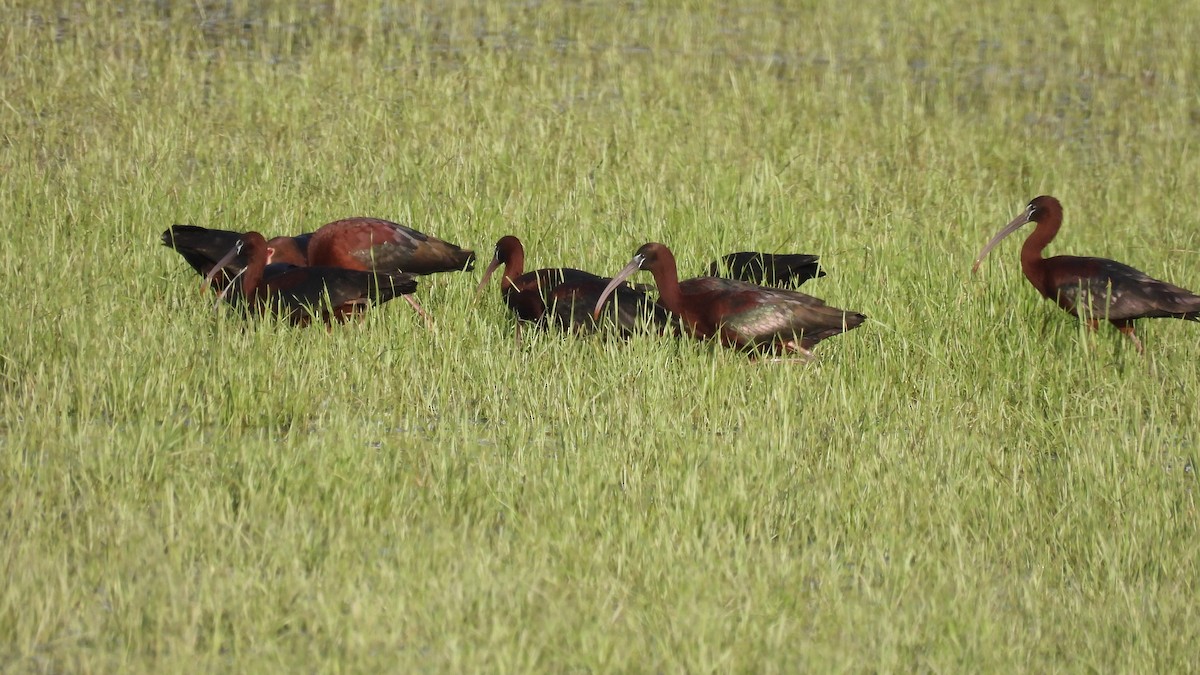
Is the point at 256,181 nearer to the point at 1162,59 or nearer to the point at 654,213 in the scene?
the point at 654,213

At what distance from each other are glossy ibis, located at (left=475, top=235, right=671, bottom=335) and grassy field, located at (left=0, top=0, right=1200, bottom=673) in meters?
0.22

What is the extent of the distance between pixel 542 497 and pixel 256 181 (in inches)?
188

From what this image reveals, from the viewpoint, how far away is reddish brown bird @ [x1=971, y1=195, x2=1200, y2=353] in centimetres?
674

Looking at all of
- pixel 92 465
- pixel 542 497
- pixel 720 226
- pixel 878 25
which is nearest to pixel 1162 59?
pixel 878 25

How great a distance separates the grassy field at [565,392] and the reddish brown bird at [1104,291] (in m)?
0.17

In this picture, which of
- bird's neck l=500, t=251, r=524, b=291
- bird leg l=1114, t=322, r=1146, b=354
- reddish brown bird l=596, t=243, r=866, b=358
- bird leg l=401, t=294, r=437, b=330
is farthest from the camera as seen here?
bird's neck l=500, t=251, r=524, b=291

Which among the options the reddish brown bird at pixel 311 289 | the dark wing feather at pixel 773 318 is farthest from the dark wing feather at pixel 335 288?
the dark wing feather at pixel 773 318

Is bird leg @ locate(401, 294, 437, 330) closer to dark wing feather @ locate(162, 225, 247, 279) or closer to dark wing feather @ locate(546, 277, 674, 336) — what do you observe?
dark wing feather @ locate(546, 277, 674, 336)

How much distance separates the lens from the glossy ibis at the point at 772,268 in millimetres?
7359

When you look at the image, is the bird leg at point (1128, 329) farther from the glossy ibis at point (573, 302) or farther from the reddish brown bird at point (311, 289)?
the reddish brown bird at point (311, 289)

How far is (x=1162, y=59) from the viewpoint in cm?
1363

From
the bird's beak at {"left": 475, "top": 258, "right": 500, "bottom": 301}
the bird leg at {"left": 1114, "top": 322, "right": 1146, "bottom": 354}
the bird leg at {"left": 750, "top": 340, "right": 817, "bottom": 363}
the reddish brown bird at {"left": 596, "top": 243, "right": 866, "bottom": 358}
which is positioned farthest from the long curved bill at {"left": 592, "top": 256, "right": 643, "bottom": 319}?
the bird leg at {"left": 1114, "top": 322, "right": 1146, "bottom": 354}

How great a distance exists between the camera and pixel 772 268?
7430mm

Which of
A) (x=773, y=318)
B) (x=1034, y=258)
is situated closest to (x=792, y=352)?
(x=773, y=318)
